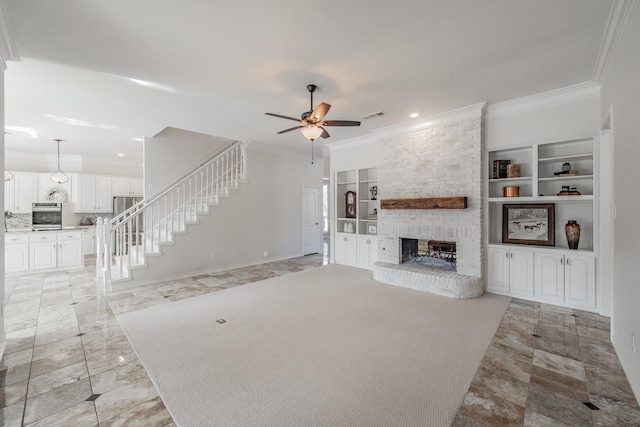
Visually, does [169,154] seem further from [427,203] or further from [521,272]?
[521,272]

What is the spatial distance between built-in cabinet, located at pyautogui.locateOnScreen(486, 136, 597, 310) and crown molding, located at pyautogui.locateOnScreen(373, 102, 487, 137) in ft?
2.41

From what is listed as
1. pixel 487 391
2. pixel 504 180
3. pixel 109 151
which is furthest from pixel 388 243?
pixel 109 151

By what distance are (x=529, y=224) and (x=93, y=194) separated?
10570 mm

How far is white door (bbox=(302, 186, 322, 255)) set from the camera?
827 centimetres

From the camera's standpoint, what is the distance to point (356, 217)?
6641 millimetres

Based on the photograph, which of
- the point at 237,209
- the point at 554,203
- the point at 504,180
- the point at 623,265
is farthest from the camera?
the point at 237,209

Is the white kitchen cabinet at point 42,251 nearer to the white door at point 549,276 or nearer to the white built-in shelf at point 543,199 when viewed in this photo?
the white built-in shelf at point 543,199

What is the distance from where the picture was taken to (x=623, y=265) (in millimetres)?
2439

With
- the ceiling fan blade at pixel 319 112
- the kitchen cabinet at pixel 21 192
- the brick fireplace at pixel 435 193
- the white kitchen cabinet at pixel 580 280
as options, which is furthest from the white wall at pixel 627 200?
the kitchen cabinet at pixel 21 192

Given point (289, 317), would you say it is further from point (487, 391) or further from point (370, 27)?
point (370, 27)

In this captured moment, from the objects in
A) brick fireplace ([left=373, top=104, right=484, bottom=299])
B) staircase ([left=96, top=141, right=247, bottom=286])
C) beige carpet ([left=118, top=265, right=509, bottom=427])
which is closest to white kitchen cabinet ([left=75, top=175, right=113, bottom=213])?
staircase ([left=96, top=141, right=247, bottom=286])

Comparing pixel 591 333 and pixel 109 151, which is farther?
pixel 109 151

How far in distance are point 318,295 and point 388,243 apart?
192 centimetres

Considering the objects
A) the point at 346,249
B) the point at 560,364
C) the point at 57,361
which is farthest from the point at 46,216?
the point at 560,364
